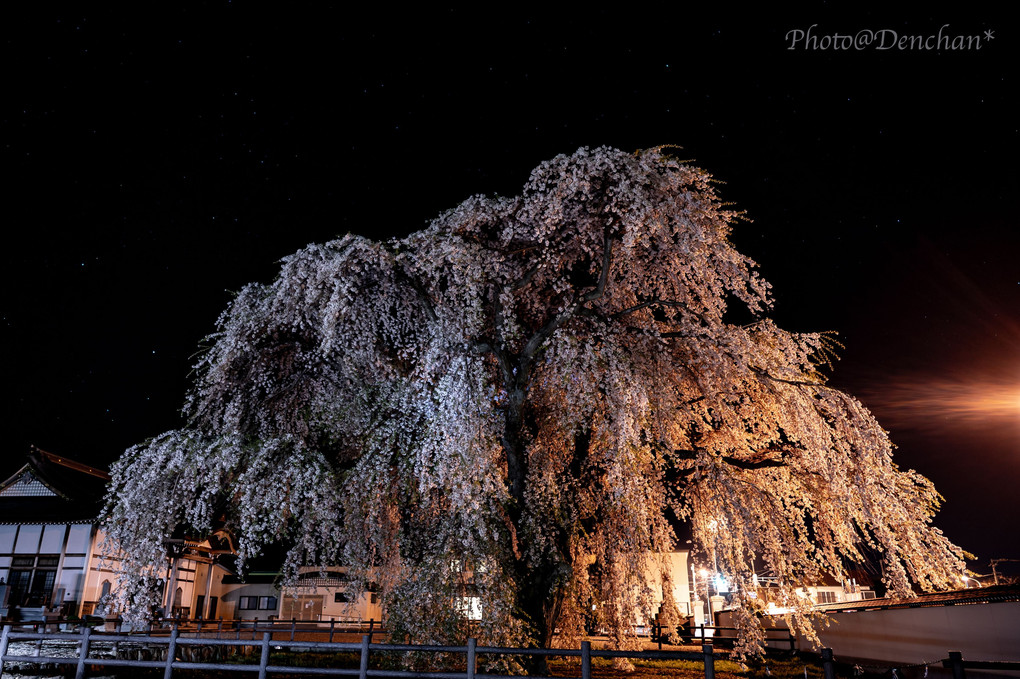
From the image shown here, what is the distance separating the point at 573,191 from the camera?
11047 millimetres

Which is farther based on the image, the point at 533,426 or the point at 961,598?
the point at 533,426

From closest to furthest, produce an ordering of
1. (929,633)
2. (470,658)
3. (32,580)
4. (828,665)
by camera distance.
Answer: (828,665), (470,658), (929,633), (32,580)

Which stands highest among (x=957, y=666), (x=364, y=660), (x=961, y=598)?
(x=961, y=598)

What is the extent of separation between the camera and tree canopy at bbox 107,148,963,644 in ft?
33.6

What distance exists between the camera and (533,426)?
519 inches

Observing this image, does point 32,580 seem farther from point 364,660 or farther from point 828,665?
point 828,665

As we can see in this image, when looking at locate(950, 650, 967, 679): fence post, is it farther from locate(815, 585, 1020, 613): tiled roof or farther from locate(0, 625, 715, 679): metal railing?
locate(815, 585, 1020, 613): tiled roof

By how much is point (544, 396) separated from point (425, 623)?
193 inches

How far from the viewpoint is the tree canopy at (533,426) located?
10.2 m

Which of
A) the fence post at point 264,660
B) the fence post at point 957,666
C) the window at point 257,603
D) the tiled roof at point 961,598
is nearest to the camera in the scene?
the fence post at point 957,666

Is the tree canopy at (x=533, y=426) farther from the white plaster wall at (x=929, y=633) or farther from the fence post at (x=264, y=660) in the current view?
the white plaster wall at (x=929, y=633)

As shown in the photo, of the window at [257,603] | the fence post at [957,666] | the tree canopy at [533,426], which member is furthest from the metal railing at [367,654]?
the window at [257,603]

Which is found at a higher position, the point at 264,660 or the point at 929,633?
the point at 929,633

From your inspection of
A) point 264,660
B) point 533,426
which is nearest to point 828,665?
point 533,426
